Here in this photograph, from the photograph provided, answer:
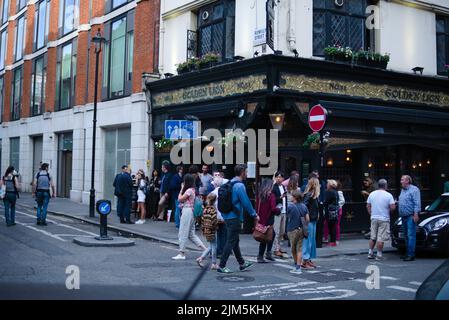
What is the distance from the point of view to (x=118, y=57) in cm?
2238

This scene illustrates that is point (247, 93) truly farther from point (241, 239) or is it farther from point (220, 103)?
point (241, 239)

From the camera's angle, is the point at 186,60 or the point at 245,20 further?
the point at 186,60

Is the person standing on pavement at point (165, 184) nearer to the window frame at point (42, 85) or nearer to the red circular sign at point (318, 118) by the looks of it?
the red circular sign at point (318, 118)

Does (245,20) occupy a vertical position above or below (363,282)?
above

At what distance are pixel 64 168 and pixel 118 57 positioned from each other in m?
8.66

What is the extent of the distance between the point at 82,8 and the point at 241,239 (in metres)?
17.6

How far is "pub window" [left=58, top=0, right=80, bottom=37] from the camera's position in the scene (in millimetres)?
26594

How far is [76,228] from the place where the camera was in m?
15.1

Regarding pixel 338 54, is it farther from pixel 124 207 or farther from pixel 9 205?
pixel 9 205

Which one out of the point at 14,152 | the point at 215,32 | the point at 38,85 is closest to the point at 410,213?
the point at 215,32

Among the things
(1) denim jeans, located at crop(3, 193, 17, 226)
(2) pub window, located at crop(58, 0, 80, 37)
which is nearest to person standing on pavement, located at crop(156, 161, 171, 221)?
(1) denim jeans, located at crop(3, 193, 17, 226)

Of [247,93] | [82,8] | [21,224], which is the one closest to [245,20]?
[247,93]

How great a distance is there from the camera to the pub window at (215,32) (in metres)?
16.4

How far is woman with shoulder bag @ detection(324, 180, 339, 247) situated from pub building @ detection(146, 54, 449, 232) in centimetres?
105
